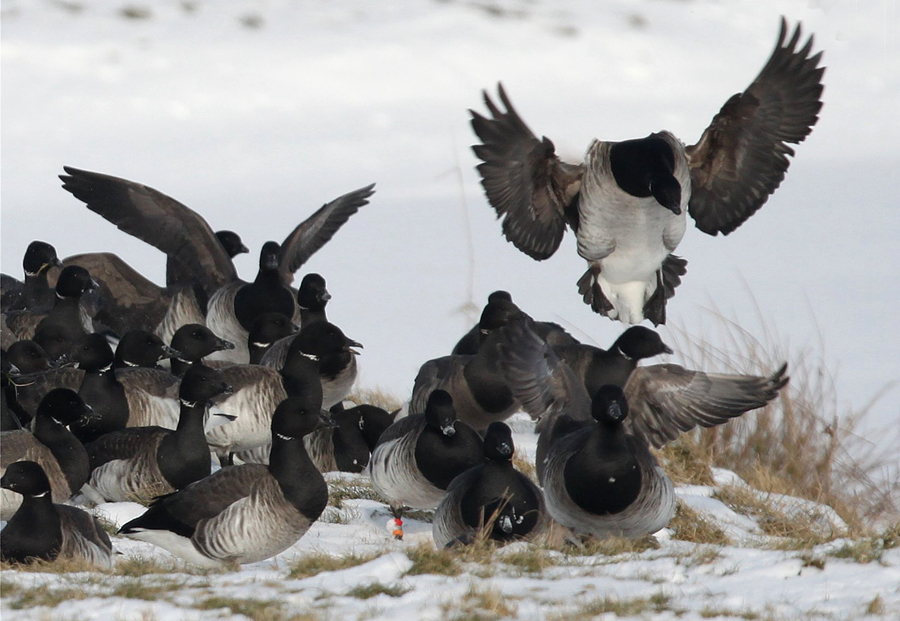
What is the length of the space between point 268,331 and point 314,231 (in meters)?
1.92

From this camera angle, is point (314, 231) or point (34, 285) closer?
point (34, 285)

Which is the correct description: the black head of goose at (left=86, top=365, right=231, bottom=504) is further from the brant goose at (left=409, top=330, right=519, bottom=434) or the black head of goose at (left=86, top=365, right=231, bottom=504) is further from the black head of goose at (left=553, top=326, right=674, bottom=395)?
the black head of goose at (left=553, top=326, right=674, bottom=395)

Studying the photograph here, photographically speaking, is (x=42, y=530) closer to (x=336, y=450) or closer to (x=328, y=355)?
(x=336, y=450)

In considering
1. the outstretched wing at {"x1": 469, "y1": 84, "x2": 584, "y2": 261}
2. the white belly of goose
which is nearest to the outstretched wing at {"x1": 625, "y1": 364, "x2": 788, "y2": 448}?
the white belly of goose

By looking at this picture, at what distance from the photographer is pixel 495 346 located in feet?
33.5

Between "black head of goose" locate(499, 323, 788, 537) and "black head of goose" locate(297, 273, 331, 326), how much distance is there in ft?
11.6

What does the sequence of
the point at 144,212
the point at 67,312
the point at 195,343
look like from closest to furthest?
the point at 195,343, the point at 67,312, the point at 144,212

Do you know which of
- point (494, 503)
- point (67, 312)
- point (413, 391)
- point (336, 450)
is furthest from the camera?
point (67, 312)

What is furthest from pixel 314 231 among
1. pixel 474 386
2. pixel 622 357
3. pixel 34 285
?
pixel 622 357

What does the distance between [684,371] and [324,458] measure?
11.2 feet

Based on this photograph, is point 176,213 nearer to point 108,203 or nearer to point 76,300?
point 108,203

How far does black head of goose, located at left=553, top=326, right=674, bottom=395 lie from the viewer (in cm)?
964

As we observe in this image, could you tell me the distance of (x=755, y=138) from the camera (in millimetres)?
10547

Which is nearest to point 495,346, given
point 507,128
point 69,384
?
point 507,128
